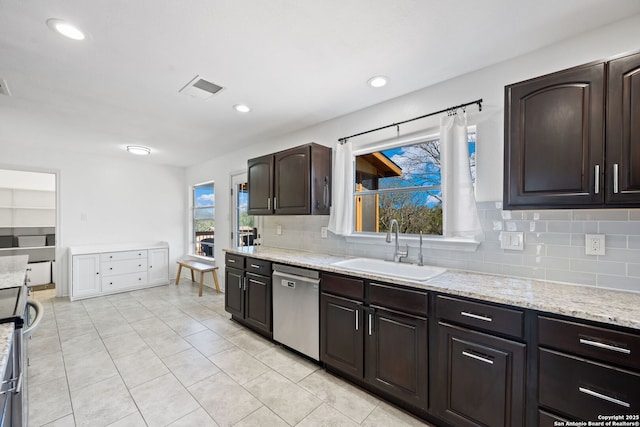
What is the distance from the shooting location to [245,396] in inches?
80.5

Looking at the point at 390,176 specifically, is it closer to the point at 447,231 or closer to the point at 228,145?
the point at 447,231

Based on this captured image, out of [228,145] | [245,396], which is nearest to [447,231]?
[245,396]

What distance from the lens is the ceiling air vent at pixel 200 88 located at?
229cm

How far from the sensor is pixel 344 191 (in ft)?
9.41

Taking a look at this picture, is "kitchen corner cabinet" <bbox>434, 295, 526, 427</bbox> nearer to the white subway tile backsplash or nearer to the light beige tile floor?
the light beige tile floor

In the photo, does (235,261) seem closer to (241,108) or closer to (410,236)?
(241,108)

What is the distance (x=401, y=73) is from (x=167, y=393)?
307 cm

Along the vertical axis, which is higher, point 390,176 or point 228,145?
point 228,145

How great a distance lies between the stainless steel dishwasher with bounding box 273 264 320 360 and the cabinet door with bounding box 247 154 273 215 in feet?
3.04

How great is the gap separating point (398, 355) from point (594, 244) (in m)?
1.37

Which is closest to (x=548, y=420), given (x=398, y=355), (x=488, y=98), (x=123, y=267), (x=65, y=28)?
(x=398, y=355)

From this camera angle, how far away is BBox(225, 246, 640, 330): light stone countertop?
1214mm

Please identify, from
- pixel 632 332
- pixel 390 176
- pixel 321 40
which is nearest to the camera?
pixel 632 332

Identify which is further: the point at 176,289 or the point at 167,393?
the point at 176,289
